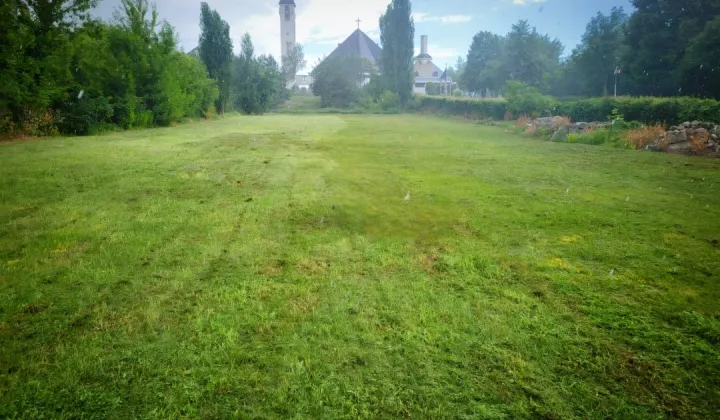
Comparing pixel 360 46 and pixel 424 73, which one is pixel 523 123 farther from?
pixel 424 73

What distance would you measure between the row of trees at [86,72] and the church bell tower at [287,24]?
219 ft

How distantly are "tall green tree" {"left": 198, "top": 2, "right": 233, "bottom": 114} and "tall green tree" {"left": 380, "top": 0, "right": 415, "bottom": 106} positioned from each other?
71.7 ft

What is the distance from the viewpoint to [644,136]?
13148mm

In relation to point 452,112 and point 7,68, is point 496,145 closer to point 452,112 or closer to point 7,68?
point 7,68

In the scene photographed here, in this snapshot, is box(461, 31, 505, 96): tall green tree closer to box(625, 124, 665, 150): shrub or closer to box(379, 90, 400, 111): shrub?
box(379, 90, 400, 111): shrub

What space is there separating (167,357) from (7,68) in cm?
1702

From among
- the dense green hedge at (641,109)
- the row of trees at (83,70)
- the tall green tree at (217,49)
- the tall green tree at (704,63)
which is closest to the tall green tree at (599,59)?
the tall green tree at (704,63)

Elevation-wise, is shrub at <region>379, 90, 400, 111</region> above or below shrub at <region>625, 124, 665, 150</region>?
above

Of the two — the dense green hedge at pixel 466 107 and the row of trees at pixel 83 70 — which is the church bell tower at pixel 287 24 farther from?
the row of trees at pixel 83 70

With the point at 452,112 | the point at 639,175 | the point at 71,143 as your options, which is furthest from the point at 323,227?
the point at 452,112

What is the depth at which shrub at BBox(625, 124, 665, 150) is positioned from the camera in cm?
1294

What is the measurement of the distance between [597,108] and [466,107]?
1547 centimetres

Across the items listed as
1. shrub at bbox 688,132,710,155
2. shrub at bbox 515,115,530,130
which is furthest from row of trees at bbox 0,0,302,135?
shrub at bbox 688,132,710,155

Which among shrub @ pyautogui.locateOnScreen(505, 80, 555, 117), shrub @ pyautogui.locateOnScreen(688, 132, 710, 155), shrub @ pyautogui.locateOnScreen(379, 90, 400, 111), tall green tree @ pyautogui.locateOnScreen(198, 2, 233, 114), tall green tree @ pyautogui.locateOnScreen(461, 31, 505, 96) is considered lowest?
shrub @ pyautogui.locateOnScreen(688, 132, 710, 155)
